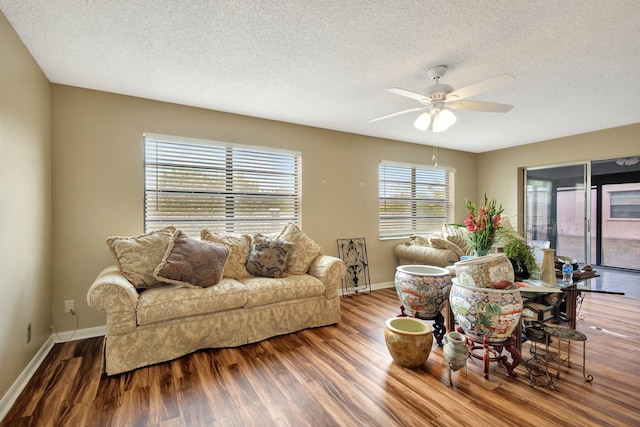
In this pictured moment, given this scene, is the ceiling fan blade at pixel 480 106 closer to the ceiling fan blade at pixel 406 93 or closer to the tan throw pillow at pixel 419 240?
the ceiling fan blade at pixel 406 93

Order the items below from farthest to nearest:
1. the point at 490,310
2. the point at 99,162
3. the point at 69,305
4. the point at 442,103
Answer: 1. the point at 99,162
2. the point at 69,305
3. the point at 442,103
4. the point at 490,310

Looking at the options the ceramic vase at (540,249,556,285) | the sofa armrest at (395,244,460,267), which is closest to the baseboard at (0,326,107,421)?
the ceramic vase at (540,249,556,285)

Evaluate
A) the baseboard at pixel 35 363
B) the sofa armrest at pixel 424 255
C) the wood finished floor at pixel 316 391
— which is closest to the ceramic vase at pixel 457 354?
the wood finished floor at pixel 316 391

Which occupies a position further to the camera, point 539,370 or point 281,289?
point 281,289

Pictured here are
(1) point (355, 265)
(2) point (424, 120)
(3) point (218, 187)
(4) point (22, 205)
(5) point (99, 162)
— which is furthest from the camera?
(1) point (355, 265)

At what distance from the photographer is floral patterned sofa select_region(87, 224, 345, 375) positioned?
2311 mm

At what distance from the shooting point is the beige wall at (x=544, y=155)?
168 inches

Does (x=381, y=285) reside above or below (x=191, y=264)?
below

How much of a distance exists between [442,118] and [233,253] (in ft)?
7.81

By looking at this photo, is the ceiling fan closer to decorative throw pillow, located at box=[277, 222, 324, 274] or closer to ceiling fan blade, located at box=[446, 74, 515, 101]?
ceiling fan blade, located at box=[446, 74, 515, 101]

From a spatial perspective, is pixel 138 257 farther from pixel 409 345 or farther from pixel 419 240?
pixel 419 240

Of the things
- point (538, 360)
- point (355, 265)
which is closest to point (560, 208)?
point (355, 265)

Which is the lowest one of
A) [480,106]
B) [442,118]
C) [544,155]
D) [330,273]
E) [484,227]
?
[330,273]

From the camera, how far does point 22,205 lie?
2.20 meters
